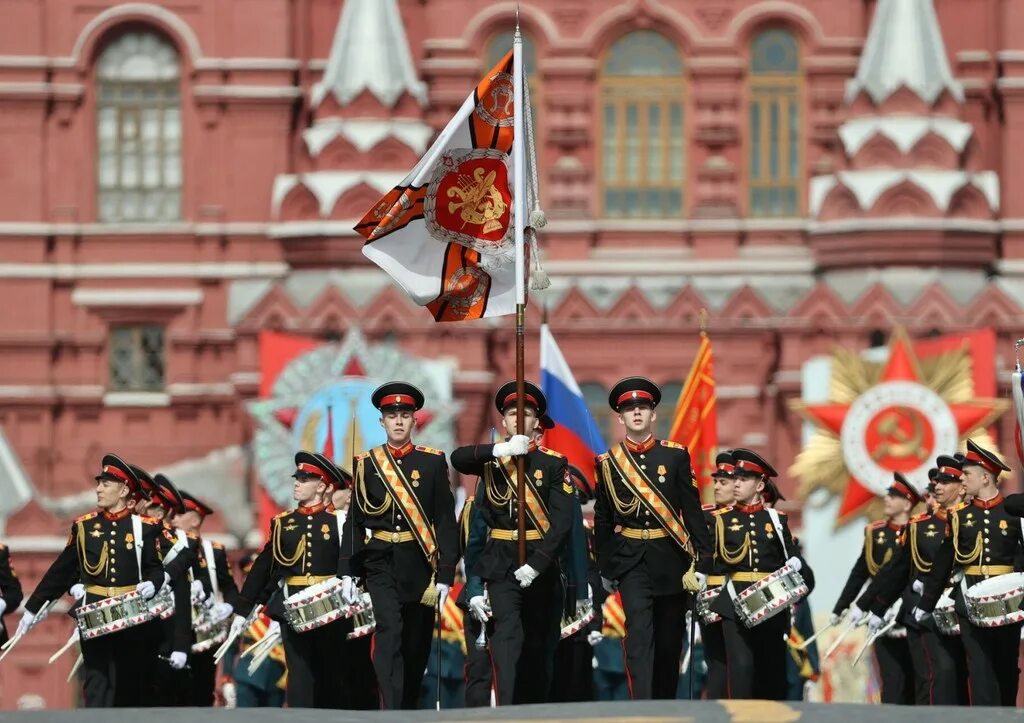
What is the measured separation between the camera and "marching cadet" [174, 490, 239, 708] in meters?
21.8

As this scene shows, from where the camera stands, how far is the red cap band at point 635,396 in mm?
17984

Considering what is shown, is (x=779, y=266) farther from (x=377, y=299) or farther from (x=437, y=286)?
(x=437, y=286)

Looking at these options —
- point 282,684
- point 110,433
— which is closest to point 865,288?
point 110,433

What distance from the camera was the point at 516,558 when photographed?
17719 mm

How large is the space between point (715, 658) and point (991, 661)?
1830 millimetres

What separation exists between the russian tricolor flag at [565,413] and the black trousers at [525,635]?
21.8ft

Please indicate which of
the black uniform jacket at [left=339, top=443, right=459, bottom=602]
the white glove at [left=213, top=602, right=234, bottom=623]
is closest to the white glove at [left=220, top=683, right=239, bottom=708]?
the white glove at [left=213, top=602, right=234, bottom=623]

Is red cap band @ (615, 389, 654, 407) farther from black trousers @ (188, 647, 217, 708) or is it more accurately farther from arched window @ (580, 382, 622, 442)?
arched window @ (580, 382, 622, 442)

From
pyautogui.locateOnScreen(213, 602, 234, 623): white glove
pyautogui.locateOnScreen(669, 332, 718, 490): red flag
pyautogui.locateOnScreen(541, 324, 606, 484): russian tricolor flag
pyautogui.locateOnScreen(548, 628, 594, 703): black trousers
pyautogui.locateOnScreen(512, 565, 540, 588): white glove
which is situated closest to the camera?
pyautogui.locateOnScreen(512, 565, 540, 588): white glove

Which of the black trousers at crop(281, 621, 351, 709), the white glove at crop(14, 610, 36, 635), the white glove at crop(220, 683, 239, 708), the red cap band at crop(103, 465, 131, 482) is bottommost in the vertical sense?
the white glove at crop(220, 683, 239, 708)

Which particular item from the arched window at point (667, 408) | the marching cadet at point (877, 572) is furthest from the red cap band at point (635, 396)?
the arched window at point (667, 408)

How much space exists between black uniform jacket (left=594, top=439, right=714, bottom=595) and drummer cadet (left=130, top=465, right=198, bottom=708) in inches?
130

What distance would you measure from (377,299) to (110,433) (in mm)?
3753

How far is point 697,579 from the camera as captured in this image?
18.0 m
